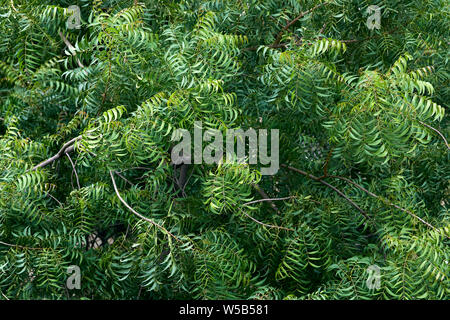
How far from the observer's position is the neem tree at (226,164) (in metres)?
3.35

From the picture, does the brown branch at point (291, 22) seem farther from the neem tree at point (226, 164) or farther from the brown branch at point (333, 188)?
the brown branch at point (333, 188)

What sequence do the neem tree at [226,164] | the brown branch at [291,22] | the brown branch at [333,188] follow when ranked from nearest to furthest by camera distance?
the neem tree at [226,164], the brown branch at [333,188], the brown branch at [291,22]

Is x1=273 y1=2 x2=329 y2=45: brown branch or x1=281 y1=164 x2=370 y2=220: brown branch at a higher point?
x1=273 y1=2 x2=329 y2=45: brown branch

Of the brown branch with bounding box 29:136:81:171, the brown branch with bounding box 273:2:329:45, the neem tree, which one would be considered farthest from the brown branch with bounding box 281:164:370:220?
the brown branch with bounding box 29:136:81:171

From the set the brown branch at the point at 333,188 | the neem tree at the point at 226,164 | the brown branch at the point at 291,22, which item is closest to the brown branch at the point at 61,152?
the neem tree at the point at 226,164

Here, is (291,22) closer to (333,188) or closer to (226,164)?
(333,188)

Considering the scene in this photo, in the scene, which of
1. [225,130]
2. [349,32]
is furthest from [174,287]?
[349,32]

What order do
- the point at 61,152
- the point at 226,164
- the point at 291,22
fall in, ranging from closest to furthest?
the point at 226,164 < the point at 61,152 < the point at 291,22

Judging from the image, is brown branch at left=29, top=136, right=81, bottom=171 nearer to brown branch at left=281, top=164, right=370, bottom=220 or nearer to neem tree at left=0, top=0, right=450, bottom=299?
neem tree at left=0, top=0, right=450, bottom=299

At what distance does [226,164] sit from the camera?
3.27 m

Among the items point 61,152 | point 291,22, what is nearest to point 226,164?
point 61,152

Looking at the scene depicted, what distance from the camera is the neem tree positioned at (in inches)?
132
